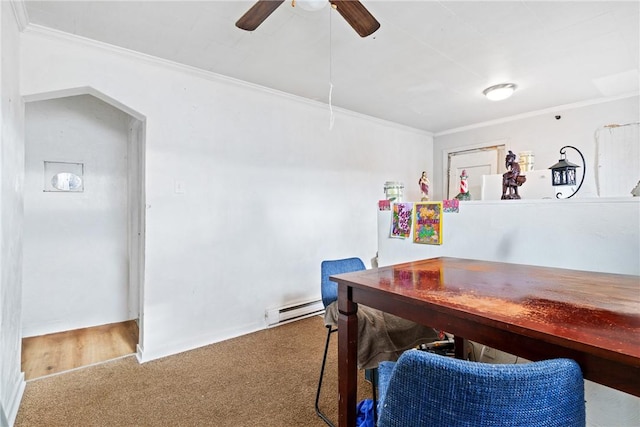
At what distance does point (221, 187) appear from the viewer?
274cm

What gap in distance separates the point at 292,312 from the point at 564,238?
93.5 inches

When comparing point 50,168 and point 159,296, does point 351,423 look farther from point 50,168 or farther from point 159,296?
point 50,168

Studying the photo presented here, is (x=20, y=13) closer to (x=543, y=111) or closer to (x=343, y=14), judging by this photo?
(x=343, y=14)

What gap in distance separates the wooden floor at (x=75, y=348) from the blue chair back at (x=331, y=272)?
1.88 metres

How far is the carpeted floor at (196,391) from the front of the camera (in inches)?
66.1

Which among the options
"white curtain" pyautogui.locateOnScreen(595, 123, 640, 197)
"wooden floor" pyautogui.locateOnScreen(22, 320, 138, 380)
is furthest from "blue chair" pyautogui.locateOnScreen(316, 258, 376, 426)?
"white curtain" pyautogui.locateOnScreen(595, 123, 640, 197)

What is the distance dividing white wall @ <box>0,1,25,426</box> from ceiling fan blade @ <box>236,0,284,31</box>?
121cm

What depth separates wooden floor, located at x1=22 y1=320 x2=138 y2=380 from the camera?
225 cm

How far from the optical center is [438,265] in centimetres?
157

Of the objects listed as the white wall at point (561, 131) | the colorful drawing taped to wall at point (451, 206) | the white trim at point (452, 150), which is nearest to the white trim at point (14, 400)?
the colorful drawing taped to wall at point (451, 206)

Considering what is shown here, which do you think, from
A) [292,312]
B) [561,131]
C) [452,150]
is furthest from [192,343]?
[561,131]

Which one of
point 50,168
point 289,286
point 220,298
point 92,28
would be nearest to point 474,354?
point 289,286

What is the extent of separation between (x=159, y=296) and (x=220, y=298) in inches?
20.0

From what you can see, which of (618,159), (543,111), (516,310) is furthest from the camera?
(543,111)
